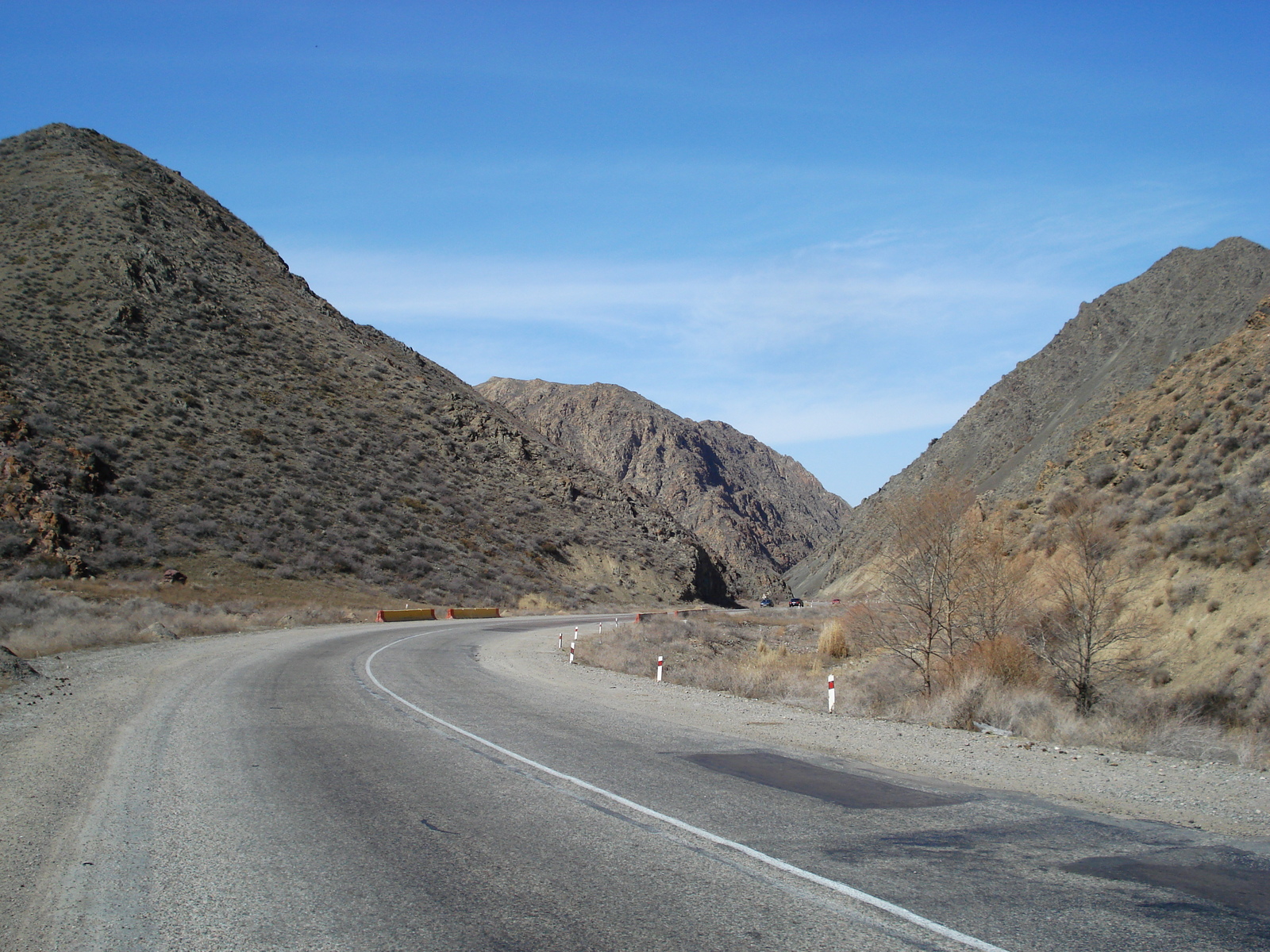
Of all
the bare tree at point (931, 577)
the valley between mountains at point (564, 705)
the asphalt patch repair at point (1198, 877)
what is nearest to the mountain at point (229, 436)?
the valley between mountains at point (564, 705)

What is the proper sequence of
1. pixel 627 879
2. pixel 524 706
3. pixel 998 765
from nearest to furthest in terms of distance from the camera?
pixel 627 879 → pixel 998 765 → pixel 524 706

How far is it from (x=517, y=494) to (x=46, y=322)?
3057cm

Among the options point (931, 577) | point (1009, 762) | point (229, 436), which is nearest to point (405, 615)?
point (229, 436)

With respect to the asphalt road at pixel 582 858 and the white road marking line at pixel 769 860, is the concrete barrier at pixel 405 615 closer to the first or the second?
the asphalt road at pixel 582 858

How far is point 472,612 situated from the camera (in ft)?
140

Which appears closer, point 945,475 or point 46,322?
point 945,475

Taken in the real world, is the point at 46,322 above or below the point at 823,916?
above

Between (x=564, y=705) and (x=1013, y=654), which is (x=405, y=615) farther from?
(x=1013, y=654)

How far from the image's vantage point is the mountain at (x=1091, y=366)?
202ft

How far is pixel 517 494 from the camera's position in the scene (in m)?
64.2

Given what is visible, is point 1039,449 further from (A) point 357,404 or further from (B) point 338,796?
(B) point 338,796

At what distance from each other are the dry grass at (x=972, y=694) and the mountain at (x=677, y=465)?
3729 inches

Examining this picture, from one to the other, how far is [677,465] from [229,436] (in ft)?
301

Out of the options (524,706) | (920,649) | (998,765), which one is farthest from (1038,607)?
(524,706)
